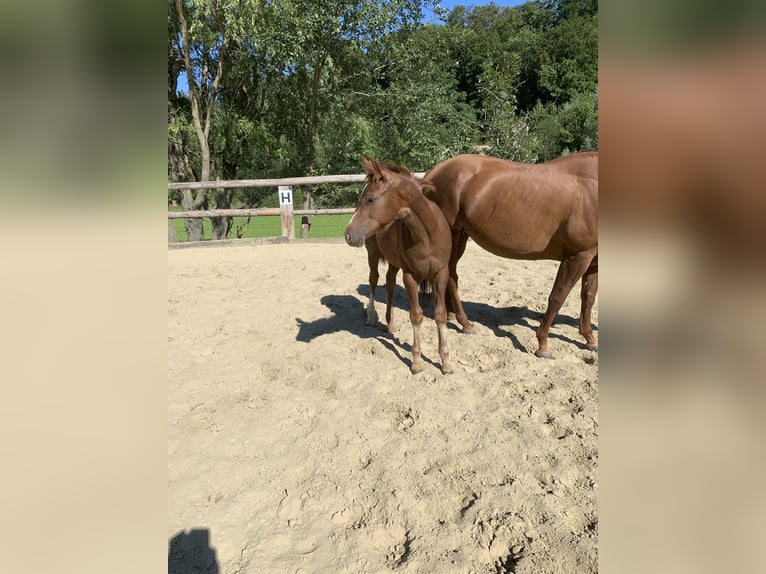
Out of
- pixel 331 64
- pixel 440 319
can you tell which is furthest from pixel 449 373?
pixel 331 64

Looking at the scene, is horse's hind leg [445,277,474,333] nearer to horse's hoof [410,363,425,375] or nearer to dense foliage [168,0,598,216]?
Answer: horse's hoof [410,363,425,375]

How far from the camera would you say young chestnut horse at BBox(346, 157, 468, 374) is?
127 inches

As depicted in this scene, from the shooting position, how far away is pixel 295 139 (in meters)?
14.1

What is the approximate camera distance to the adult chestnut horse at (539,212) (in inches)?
145

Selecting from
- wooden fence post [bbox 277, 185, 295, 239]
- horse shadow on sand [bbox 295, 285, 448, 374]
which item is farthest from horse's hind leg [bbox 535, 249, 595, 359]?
wooden fence post [bbox 277, 185, 295, 239]

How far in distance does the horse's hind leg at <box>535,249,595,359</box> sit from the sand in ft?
0.48

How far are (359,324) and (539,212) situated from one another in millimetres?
2187

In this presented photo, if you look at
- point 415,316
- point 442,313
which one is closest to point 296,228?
point 415,316

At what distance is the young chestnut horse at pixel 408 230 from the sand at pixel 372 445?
2.06 feet

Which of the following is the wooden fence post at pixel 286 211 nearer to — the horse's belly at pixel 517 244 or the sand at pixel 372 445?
the sand at pixel 372 445

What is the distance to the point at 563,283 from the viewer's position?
3850 mm

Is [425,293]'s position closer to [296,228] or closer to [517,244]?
[517,244]
